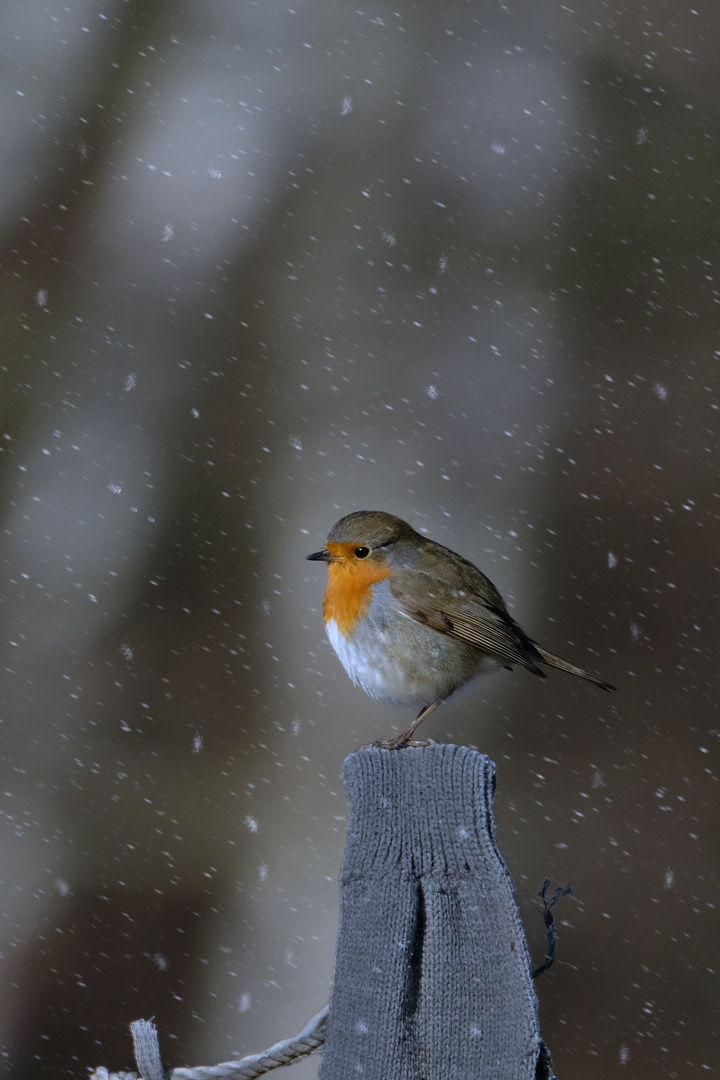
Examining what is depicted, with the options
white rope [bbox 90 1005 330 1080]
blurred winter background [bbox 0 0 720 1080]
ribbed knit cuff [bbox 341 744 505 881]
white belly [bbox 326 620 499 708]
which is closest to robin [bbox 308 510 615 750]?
white belly [bbox 326 620 499 708]

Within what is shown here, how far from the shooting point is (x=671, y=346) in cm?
232

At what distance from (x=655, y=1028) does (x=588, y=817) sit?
0.47m

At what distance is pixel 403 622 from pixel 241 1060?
532 mm

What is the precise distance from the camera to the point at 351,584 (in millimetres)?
1271

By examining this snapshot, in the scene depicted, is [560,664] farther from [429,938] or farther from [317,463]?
[317,463]

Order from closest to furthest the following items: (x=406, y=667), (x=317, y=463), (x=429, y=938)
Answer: (x=429, y=938) → (x=406, y=667) → (x=317, y=463)

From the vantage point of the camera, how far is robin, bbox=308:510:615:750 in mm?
1246

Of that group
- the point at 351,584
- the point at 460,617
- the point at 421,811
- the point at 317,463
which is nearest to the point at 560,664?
the point at 460,617

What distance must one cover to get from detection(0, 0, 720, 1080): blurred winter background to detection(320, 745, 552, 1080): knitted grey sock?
3.98 feet

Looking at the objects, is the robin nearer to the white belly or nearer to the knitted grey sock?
the white belly

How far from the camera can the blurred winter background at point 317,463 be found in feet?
7.19

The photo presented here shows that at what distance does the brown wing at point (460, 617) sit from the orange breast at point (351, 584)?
32 millimetres

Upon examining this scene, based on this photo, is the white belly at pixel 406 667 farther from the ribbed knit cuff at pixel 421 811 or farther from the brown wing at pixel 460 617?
the ribbed knit cuff at pixel 421 811

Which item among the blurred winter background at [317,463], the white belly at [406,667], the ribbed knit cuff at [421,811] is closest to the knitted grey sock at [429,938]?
the ribbed knit cuff at [421,811]
